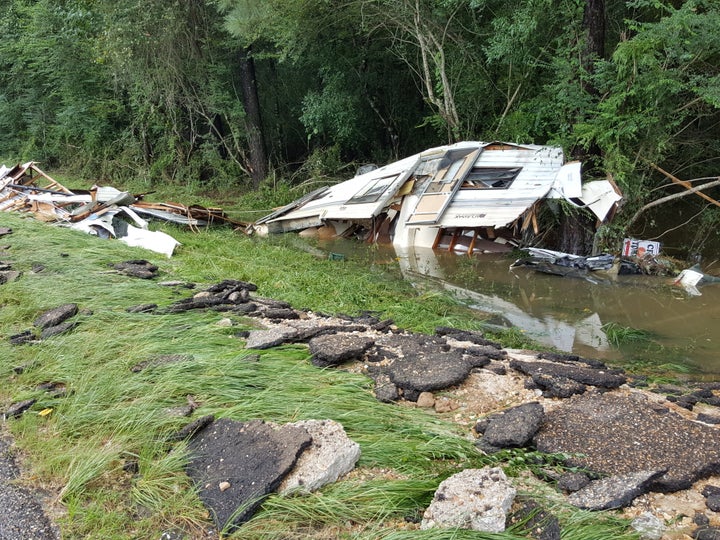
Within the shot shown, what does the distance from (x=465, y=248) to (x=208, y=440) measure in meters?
8.07

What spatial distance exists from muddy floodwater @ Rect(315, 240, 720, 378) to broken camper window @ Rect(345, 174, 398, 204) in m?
1.42

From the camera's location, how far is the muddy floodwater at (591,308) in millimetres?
→ 6111

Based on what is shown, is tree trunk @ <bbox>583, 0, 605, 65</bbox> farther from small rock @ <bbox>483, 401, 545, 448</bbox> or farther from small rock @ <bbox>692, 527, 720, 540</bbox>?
small rock @ <bbox>692, 527, 720, 540</bbox>

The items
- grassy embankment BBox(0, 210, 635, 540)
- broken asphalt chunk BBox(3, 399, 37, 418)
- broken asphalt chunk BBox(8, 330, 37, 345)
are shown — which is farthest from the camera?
broken asphalt chunk BBox(8, 330, 37, 345)

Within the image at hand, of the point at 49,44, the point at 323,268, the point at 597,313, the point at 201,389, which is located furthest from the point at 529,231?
the point at 49,44

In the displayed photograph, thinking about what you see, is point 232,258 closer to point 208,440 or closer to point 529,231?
point 529,231

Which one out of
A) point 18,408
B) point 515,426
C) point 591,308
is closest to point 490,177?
point 591,308

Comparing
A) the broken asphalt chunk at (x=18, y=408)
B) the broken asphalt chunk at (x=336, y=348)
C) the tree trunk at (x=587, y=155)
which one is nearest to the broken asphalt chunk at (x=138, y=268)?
the broken asphalt chunk at (x=18, y=408)

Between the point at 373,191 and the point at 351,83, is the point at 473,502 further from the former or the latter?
the point at 351,83

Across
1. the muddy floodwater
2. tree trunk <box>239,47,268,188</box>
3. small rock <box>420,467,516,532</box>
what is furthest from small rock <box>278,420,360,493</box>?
tree trunk <box>239,47,268,188</box>

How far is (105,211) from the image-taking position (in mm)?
11312

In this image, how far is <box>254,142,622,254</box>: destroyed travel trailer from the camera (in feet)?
30.6

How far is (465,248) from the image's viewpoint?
10625 mm

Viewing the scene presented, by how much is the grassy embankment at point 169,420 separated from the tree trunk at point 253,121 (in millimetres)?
11207
